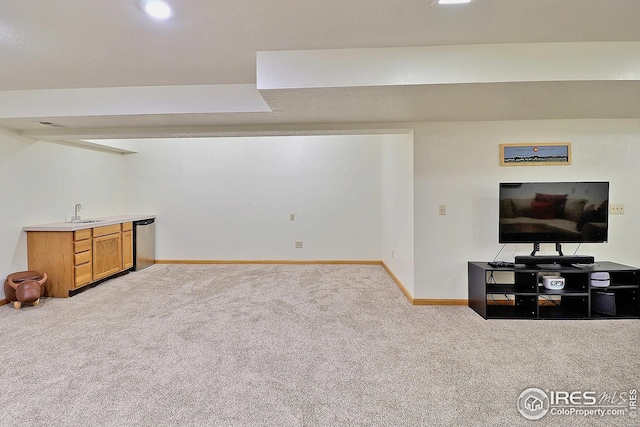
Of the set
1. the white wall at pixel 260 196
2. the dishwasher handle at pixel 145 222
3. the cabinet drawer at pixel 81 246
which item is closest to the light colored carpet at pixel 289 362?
the cabinet drawer at pixel 81 246

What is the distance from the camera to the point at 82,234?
4.20 m

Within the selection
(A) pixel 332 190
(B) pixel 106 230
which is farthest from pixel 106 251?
(A) pixel 332 190

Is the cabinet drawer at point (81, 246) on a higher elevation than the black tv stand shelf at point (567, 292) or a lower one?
higher

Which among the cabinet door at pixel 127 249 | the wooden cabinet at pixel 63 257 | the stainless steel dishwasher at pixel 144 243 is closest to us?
the wooden cabinet at pixel 63 257

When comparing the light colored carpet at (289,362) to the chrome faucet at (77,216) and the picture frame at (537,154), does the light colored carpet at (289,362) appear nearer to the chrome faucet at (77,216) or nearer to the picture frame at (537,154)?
the chrome faucet at (77,216)

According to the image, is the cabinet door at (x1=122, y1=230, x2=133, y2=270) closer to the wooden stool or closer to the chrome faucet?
the chrome faucet

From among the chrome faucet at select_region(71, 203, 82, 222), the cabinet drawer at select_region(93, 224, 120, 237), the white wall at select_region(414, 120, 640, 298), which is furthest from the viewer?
the chrome faucet at select_region(71, 203, 82, 222)

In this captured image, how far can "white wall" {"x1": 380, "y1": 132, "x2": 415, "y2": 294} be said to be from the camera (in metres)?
3.82

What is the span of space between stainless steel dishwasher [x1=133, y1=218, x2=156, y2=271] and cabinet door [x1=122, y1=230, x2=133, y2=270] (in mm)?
64

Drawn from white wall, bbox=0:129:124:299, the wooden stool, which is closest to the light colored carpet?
the wooden stool

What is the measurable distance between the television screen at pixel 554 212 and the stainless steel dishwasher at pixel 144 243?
5470 mm

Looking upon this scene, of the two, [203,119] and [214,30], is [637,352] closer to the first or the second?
[214,30]

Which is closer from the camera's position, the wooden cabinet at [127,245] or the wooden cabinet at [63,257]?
the wooden cabinet at [63,257]

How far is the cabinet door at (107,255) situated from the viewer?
177 inches
